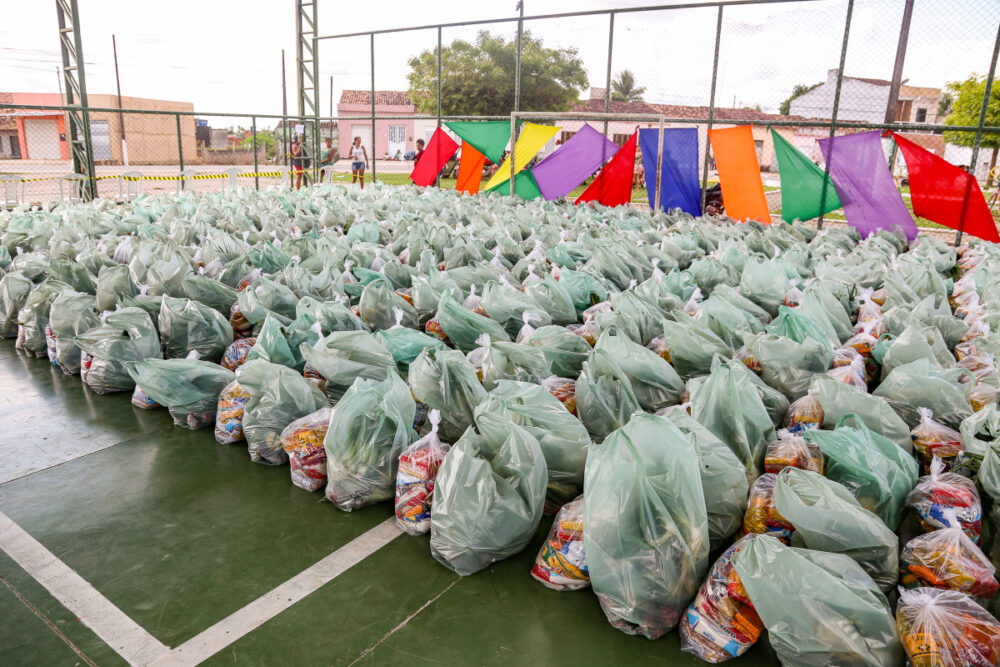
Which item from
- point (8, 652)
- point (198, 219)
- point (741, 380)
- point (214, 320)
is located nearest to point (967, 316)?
point (741, 380)

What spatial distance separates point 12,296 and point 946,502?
203 inches

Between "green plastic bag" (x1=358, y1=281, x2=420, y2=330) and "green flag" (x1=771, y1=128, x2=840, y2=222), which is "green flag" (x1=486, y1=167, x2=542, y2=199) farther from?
"green plastic bag" (x1=358, y1=281, x2=420, y2=330)

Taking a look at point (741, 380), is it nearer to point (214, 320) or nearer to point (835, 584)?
point (835, 584)

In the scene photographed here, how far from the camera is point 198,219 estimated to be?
19.3 ft

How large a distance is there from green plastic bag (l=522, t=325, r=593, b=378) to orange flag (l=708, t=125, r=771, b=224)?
222 inches

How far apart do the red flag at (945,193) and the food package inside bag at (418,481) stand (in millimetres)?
6854

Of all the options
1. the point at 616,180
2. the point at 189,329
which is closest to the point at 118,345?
the point at 189,329

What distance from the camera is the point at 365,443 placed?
2271 millimetres

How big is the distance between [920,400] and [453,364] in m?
1.81

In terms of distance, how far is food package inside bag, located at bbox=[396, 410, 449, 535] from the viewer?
2152mm

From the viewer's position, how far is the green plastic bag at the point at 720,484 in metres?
1.90

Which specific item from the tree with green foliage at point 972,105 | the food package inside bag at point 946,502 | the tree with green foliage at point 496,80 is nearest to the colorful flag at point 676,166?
the food package inside bag at point 946,502

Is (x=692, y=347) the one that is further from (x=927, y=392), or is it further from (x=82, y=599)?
(x=82, y=599)

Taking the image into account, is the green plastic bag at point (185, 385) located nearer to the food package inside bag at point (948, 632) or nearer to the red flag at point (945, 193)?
the food package inside bag at point (948, 632)
